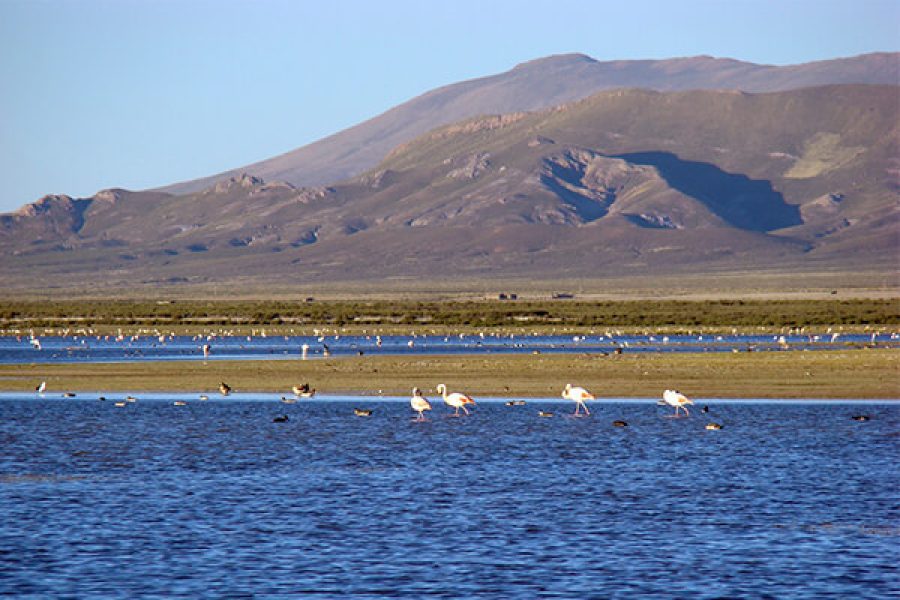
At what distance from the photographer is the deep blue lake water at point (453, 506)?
18297mm

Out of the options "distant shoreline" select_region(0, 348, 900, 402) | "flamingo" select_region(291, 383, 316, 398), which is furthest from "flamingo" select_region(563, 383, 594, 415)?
"flamingo" select_region(291, 383, 316, 398)

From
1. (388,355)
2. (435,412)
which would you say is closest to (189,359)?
(388,355)

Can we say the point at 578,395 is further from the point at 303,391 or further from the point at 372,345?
the point at 372,345

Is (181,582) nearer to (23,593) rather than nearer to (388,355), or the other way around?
(23,593)

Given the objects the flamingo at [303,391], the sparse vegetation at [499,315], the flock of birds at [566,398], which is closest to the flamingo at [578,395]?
the flock of birds at [566,398]

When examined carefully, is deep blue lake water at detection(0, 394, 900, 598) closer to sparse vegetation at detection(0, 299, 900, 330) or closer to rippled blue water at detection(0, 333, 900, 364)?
rippled blue water at detection(0, 333, 900, 364)

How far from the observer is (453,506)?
932 inches

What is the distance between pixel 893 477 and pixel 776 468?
228 cm

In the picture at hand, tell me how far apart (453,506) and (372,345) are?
50.3m

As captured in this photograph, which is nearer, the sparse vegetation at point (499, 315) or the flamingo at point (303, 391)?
the flamingo at point (303, 391)

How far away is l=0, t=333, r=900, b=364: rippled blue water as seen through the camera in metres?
65.1

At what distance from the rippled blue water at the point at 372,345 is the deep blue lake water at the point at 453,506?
27103mm

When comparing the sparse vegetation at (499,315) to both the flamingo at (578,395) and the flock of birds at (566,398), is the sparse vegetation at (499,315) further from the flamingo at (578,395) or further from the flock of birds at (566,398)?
the flamingo at (578,395)

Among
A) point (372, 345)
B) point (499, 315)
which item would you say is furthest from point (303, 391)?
point (499, 315)
